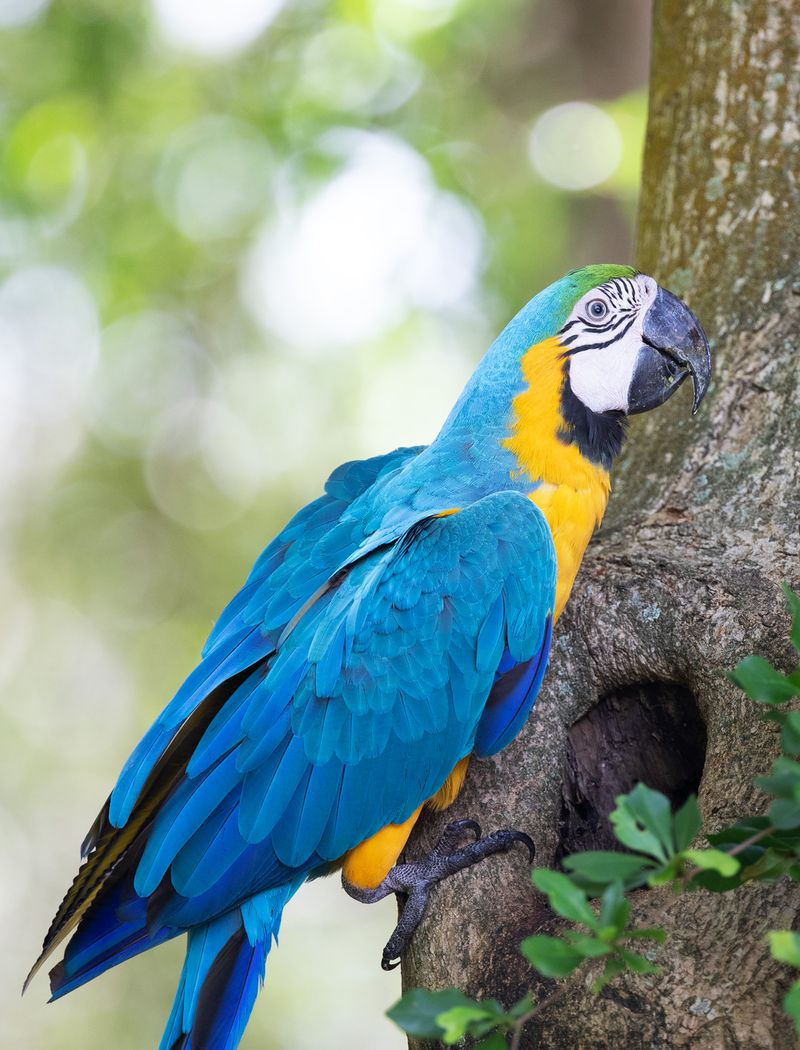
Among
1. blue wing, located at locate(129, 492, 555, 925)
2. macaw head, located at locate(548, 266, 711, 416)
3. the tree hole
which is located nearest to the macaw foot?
blue wing, located at locate(129, 492, 555, 925)

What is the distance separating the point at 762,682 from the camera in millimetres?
1391

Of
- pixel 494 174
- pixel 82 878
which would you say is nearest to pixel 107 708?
pixel 494 174

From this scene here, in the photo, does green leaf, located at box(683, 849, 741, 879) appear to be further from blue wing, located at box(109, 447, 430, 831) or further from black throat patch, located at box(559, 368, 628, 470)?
black throat patch, located at box(559, 368, 628, 470)

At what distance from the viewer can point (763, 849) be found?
143 cm

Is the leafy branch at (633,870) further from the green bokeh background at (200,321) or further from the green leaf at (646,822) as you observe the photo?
the green bokeh background at (200,321)

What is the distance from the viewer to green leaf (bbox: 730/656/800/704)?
1390 mm

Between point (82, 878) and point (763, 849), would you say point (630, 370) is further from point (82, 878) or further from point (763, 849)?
point (82, 878)

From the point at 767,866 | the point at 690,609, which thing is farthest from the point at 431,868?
the point at 767,866

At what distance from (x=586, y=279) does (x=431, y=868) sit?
1465 millimetres

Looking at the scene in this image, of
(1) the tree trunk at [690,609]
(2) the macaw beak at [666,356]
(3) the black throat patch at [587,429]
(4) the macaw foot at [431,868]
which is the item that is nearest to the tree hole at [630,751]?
(1) the tree trunk at [690,609]

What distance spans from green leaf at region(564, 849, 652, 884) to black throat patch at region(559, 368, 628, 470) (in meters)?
1.39

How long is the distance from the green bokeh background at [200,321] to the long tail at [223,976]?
4.32 meters

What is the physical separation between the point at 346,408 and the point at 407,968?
5593 mm

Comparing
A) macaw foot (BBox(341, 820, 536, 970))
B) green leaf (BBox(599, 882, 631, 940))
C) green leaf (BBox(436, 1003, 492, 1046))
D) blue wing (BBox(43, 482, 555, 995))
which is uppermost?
blue wing (BBox(43, 482, 555, 995))
